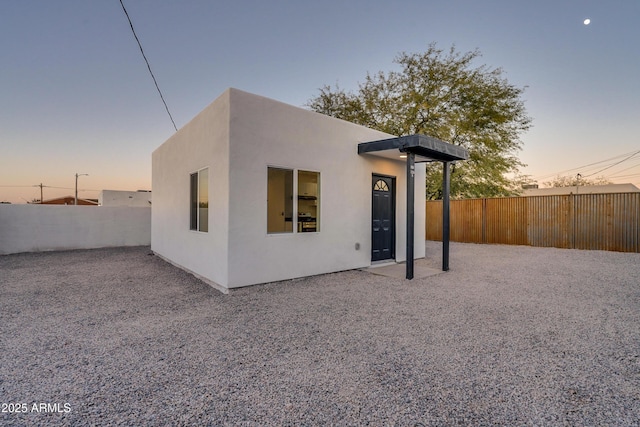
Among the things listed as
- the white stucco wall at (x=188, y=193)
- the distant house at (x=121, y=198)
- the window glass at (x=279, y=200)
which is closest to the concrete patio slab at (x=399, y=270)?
the window glass at (x=279, y=200)

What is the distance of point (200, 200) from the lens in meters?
5.62

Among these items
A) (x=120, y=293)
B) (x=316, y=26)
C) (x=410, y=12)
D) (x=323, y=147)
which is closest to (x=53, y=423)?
(x=120, y=293)

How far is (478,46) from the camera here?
41.6 ft

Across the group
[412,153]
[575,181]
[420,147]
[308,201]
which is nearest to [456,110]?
[412,153]

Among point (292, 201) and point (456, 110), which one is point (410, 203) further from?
point (456, 110)

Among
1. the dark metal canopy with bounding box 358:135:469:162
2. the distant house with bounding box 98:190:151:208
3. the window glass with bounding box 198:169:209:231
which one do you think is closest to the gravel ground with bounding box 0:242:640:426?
the window glass with bounding box 198:169:209:231

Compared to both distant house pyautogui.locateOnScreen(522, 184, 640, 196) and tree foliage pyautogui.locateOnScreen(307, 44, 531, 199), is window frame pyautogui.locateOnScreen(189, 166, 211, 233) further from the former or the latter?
distant house pyautogui.locateOnScreen(522, 184, 640, 196)

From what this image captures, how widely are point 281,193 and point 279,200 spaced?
0.45 feet

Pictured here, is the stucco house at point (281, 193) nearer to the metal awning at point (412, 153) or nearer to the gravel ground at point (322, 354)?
the metal awning at point (412, 153)

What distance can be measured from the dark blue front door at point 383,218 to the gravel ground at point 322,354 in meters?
1.90

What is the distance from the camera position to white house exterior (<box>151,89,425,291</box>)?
4520 mm

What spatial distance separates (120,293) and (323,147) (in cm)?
438

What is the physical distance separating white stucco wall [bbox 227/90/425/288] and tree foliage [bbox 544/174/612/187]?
118 feet

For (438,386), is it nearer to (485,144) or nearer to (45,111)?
(45,111)
